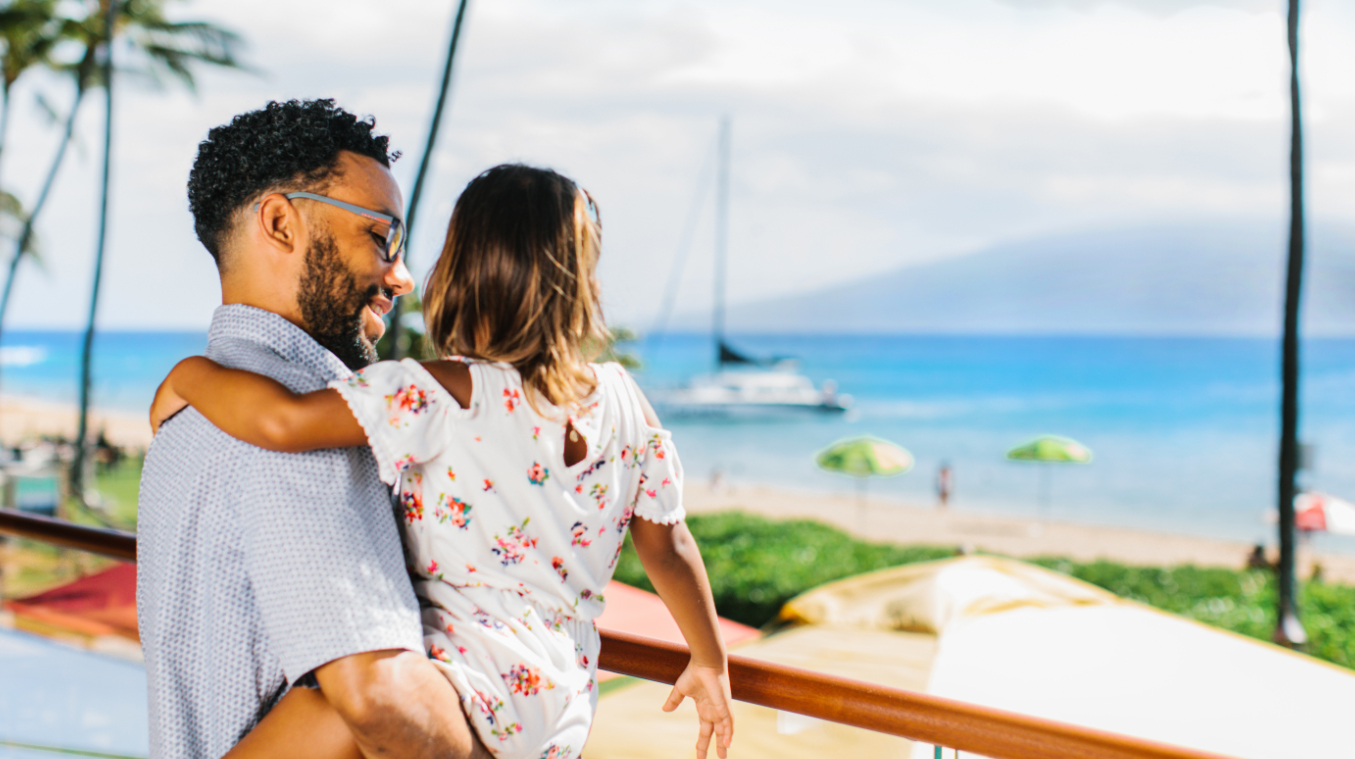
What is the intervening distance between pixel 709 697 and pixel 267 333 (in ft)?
2.47

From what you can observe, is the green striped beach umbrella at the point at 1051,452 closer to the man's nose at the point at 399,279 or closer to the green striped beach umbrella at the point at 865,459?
the green striped beach umbrella at the point at 865,459

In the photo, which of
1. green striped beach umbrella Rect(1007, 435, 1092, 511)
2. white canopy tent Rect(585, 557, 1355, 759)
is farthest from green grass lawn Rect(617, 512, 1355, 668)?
white canopy tent Rect(585, 557, 1355, 759)

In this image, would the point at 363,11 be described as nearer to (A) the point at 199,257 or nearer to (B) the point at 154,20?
(B) the point at 154,20

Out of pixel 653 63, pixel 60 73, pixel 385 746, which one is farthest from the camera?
pixel 653 63

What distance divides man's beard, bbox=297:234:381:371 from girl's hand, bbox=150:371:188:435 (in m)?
0.16

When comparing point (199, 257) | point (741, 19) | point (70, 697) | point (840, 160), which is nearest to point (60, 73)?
point (70, 697)

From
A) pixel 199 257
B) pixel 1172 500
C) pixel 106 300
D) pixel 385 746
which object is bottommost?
pixel 1172 500

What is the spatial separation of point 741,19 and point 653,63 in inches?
284

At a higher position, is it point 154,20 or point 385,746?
point 154,20

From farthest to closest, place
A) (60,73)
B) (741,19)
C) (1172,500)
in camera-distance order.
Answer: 1. (741,19)
2. (1172,500)
3. (60,73)

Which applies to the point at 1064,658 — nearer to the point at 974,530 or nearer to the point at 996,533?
the point at 996,533

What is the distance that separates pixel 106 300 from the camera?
72.6 metres

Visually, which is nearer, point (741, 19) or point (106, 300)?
point (741, 19)

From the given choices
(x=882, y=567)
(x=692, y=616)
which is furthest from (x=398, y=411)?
(x=882, y=567)
